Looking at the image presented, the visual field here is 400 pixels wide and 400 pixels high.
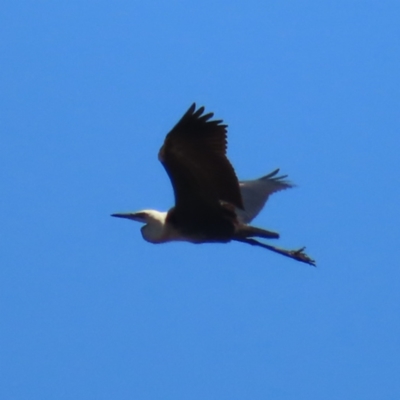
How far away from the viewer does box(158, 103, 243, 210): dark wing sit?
9.29 meters

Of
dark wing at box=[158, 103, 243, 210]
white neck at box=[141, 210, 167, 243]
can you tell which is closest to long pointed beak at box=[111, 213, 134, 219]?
white neck at box=[141, 210, 167, 243]

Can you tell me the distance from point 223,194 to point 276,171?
194cm

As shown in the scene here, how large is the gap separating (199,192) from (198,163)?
0.97 ft

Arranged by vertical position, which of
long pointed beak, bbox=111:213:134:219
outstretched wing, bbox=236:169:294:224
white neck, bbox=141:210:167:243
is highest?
outstretched wing, bbox=236:169:294:224

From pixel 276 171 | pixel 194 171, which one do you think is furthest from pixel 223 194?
pixel 276 171

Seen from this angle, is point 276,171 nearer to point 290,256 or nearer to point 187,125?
point 290,256

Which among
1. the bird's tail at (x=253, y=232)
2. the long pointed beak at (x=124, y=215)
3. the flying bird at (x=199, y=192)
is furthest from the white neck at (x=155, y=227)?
the bird's tail at (x=253, y=232)

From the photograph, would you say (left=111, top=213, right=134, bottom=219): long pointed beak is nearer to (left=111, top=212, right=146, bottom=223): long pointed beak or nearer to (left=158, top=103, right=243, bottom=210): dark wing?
(left=111, top=212, right=146, bottom=223): long pointed beak

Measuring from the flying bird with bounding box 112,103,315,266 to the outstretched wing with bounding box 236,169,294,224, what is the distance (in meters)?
0.35

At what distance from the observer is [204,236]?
9.89 meters

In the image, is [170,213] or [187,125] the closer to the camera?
[187,125]

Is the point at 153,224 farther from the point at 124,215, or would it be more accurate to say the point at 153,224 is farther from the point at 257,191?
the point at 257,191

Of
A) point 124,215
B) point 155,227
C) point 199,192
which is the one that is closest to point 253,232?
point 199,192

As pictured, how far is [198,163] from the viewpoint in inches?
374
